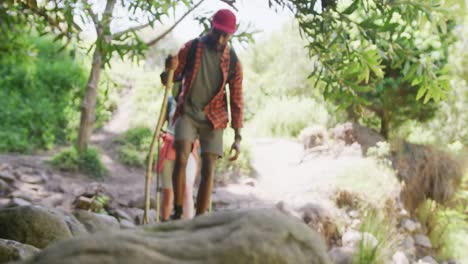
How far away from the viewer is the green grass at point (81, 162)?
8289mm

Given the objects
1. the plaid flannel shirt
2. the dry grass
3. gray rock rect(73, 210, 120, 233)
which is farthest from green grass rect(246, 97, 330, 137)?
the plaid flannel shirt

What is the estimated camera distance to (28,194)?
22.5 ft

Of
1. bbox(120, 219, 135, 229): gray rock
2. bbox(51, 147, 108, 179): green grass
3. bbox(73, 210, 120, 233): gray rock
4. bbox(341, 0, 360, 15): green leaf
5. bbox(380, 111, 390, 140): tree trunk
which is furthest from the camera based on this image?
bbox(380, 111, 390, 140): tree trunk

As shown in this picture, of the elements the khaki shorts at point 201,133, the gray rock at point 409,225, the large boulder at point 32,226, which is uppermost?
the khaki shorts at point 201,133

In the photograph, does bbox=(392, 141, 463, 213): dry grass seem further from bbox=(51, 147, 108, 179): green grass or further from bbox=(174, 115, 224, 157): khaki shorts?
bbox=(174, 115, 224, 157): khaki shorts

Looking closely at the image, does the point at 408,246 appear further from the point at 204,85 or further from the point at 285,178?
the point at 204,85

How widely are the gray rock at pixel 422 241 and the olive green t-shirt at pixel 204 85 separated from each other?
5.96 metres

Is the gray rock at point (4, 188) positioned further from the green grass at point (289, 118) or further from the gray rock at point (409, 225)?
the green grass at point (289, 118)

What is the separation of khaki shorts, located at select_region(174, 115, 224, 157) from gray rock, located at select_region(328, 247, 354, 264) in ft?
9.62

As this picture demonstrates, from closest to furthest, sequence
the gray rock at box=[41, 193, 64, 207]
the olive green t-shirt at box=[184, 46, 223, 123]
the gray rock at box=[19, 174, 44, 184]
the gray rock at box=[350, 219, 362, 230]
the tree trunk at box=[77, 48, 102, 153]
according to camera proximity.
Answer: the olive green t-shirt at box=[184, 46, 223, 123]
the gray rock at box=[41, 193, 64, 207]
the gray rock at box=[350, 219, 362, 230]
the gray rock at box=[19, 174, 44, 184]
the tree trunk at box=[77, 48, 102, 153]

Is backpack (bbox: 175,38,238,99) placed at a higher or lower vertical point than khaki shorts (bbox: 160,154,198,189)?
higher

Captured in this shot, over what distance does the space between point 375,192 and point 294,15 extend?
18.0ft

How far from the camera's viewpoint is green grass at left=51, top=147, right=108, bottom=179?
829 centimetres

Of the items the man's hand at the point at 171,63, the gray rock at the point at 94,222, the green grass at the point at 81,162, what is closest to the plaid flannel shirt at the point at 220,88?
the man's hand at the point at 171,63
